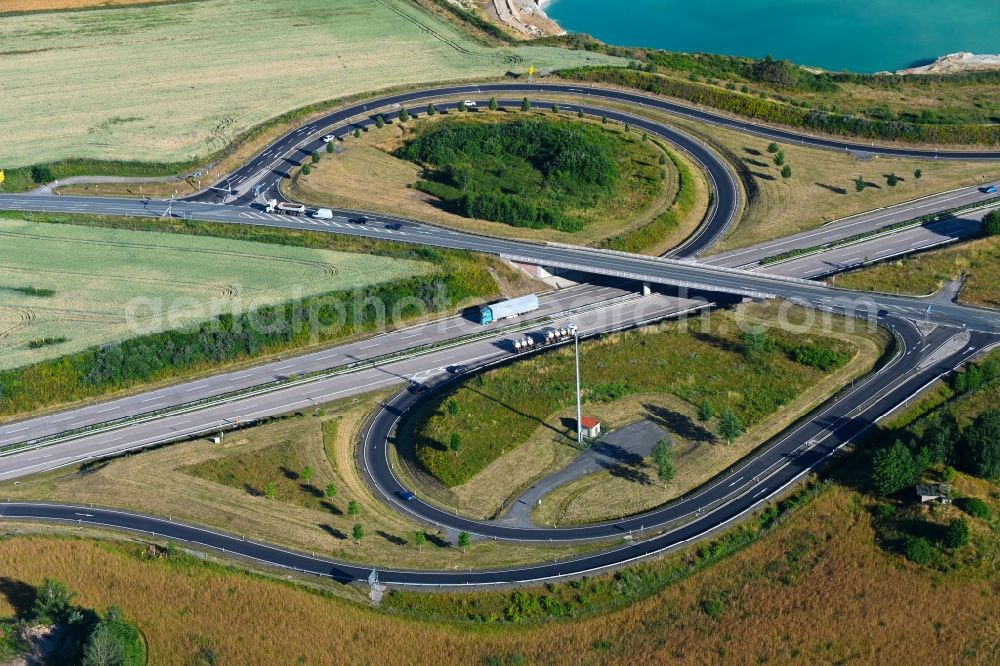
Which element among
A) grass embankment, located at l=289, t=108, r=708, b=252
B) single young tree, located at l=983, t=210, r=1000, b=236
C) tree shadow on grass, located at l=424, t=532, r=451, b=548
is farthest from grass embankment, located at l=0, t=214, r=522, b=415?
single young tree, located at l=983, t=210, r=1000, b=236

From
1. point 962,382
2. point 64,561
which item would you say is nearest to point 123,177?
point 64,561

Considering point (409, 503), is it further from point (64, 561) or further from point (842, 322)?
point (842, 322)

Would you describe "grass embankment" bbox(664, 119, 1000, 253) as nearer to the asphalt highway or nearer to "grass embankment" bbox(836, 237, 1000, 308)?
the asphalt highway

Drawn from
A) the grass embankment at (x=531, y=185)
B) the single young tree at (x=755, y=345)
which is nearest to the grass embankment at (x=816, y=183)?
the grass embankment at (x=531, y=185)

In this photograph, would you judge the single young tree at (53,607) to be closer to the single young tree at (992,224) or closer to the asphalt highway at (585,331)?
the asphalt highway at (585,331)

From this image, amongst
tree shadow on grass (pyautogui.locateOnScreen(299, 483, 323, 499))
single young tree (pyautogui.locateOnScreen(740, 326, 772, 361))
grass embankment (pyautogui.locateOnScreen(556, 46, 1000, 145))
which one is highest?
grass embankment (pyautogui.locateOnScreen(556, 46, 1000, 145))

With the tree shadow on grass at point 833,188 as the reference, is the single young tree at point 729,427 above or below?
below
